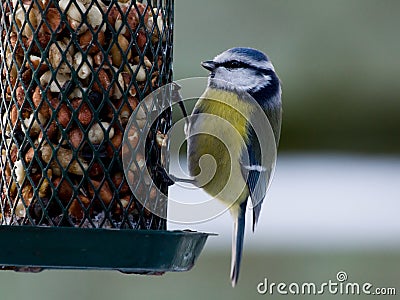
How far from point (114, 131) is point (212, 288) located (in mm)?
1273

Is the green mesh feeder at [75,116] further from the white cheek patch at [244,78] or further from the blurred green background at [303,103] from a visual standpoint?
the blurred green background at [303,103]

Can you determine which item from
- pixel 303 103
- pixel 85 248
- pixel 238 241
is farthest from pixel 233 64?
pixel 303 103

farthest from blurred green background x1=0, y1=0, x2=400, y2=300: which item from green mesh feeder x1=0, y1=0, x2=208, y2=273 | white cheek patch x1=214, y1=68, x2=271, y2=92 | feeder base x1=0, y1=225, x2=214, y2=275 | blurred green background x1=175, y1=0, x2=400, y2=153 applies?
feeder base x1=0, y1=225, x2=214, y2=275

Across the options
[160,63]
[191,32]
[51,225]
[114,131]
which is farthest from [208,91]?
[191,32]

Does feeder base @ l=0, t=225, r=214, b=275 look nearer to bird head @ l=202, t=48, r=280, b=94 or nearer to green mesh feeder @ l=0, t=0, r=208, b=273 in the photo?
green mesh feeder @ l=0, t=0, r=208, b=273

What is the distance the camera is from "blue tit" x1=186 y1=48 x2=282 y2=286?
185cm

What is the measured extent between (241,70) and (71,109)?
1.22ft

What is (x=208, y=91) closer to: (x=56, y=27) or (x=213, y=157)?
(x=213, y=157)

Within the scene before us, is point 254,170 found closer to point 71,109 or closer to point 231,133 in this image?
point 231,133

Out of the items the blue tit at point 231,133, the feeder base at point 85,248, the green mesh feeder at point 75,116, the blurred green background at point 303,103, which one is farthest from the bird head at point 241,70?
the blurred green background at point 303,103

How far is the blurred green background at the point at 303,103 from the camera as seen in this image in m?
2.86

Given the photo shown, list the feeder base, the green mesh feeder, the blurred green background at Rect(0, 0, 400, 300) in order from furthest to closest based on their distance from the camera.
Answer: the blurred green background at Rect(0, 0, 400, 300), the green mesh feeder, the feeder base

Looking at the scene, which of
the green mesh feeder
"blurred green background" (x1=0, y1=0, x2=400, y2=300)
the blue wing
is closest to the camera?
the green mesh feeder

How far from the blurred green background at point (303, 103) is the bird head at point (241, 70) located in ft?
2.92
